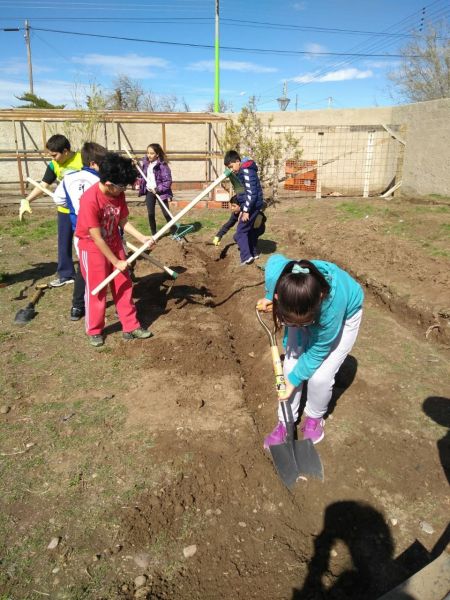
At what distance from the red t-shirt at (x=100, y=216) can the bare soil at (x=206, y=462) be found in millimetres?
1111

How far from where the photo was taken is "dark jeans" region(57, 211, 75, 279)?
5.68 m

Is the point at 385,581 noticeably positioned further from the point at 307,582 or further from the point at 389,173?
the point at 389,173

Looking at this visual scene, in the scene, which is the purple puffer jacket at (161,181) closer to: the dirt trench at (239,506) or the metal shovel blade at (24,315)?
the metal shovel blade at (24,315)

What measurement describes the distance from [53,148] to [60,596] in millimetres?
4446

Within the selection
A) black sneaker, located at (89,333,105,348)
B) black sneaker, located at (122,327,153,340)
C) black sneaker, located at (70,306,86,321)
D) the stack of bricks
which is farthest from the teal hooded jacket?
the stack of bricks

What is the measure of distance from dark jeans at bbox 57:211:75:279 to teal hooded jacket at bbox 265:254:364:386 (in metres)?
3.71

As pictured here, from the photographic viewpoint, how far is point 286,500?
280cm

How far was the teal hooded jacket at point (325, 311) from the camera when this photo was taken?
2500 millimetres

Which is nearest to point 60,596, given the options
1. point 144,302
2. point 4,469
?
point 4,469

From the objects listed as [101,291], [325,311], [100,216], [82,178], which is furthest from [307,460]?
[82,178]

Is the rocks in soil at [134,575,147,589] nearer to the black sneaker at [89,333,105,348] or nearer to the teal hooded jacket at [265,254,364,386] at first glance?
the teal hooded jacket at [265,254,364,386]

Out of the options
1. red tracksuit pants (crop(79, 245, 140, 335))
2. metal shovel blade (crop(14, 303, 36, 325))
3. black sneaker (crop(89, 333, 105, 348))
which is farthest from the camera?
metal shovel blade (crop(14, 303, 36, 325))

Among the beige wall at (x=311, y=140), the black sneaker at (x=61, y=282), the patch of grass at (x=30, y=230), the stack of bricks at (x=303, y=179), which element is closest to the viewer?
the black sneaker at (x=61, y=282)

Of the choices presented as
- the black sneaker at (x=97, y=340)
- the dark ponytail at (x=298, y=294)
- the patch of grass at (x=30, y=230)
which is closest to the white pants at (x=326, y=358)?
the dark ponytail at (x=298, y=294)
